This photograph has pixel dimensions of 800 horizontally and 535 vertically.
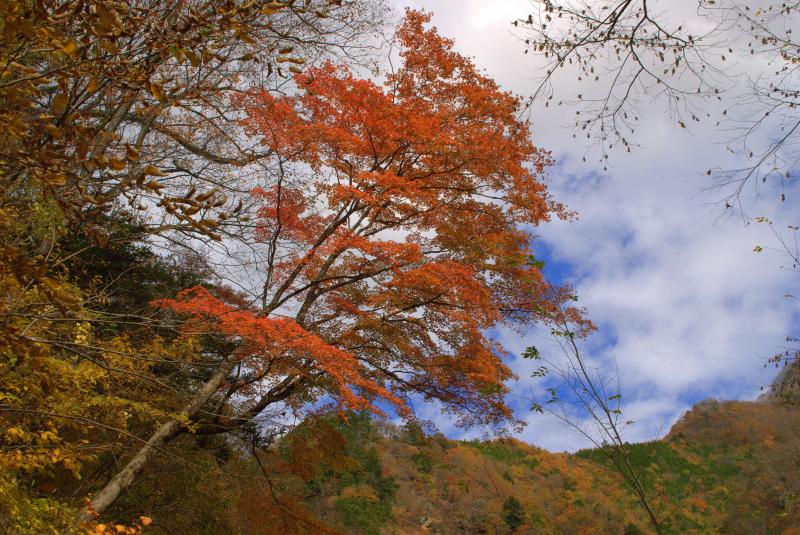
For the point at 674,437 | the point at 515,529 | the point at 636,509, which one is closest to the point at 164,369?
the point at 515,529

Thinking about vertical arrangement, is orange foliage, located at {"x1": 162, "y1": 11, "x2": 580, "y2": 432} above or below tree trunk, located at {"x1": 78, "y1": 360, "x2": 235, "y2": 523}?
above

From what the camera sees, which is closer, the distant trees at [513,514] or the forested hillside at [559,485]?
the forested hillside at [559,485]

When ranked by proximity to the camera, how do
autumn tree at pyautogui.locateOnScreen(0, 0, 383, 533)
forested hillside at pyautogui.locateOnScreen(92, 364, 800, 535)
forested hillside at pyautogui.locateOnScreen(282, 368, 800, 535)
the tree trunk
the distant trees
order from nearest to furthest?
1. autumn tree at pyautogui.locateOnScreen(0, 0, 383, 533)
2. the tree trunk
3. forested hillside at pyautogui.locateOnScreen(92, 364, 800, 535)
4. forested hillside at pyautogui.locateOnScreen(282, 368, 800, 535)
5. the distant trees

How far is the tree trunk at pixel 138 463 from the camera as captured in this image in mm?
6660

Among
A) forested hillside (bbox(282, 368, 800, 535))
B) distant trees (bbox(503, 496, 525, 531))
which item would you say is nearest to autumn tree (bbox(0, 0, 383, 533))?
forested hillside (bbox(282, 368, 800, 535))

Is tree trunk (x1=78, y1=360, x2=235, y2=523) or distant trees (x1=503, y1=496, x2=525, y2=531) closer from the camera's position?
tree trunk (x1=78, y1=360, x2=235, y2=523)

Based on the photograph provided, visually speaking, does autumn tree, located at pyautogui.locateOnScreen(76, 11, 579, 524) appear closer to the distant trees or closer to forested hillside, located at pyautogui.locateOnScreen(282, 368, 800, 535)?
forested hillside, located at pyautogui.locateOnScreen(282, 368, 800, 535)

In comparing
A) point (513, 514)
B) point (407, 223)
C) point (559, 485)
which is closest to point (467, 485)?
point (513, 514)

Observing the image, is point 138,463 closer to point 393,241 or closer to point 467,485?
point 393,241

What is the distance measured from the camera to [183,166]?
9.90 m

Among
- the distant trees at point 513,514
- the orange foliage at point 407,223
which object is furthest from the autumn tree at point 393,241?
the distant trees at point 513,514

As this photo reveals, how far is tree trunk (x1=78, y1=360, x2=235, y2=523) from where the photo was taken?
666 cm

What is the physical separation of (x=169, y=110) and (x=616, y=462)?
358 inches

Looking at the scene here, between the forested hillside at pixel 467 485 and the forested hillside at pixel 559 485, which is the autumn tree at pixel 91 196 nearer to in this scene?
the forested hillside at pixel 467 485
